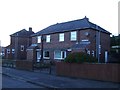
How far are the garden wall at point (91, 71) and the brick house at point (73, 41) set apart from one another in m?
10.8

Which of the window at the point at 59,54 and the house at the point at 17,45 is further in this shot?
the house at the point at 17,45

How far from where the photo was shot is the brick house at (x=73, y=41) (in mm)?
33469

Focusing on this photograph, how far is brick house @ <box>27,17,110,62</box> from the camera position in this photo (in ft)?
110

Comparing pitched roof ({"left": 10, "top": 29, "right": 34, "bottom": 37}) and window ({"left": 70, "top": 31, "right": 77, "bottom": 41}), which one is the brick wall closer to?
window ({"left": 70, "top": 31, "right": 77, "bottom": 41})

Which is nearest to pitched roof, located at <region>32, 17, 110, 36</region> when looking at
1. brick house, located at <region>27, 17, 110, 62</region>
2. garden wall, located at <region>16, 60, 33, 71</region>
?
brick house, located at <region>27, 17, 110, 62</region>

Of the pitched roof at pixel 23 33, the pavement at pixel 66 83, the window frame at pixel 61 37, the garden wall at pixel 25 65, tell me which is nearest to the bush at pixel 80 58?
the pavement at pixel 66 83

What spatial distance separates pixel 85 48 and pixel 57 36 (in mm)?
8577

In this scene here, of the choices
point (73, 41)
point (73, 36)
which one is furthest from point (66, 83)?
point (73, 36)

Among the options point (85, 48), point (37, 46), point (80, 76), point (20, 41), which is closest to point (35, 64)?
point (85, 48)

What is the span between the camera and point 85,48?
104ft

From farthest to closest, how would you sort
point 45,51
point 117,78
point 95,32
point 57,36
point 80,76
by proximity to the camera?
point 45,51
point 57,36
point 95,32
point 80,76
point 117,78

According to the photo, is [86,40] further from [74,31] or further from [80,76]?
[80,76]

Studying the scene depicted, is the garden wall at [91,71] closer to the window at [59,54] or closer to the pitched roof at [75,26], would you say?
the pitched roof at [75,26]

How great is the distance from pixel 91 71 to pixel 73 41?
17.4 m
